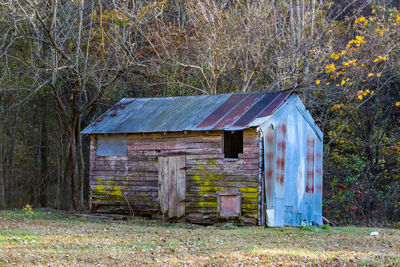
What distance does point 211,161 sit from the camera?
716 inches

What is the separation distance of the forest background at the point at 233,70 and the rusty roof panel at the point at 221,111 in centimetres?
413

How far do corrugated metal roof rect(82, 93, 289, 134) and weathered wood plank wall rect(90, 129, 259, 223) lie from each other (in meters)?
0.35

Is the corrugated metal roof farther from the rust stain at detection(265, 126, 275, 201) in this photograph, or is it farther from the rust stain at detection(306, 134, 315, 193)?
the rust stain at detection(306, 134, 315, 193)

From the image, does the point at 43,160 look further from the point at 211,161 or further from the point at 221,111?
the point at 211,161

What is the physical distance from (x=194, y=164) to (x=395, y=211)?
36.0 feet

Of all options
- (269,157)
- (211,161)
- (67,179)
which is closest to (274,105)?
(269,157)

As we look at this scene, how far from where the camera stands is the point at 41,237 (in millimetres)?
12266

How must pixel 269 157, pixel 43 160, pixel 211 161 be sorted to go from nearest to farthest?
pixel 269 157 → pixel 211 161 → pixel 43 160

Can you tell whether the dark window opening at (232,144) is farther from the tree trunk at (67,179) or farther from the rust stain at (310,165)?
the tree trunk at (67,179)

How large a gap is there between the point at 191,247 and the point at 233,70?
1523 centimetres

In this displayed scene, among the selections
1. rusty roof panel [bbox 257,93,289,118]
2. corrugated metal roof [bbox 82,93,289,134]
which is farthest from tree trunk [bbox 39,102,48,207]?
rusty roof panel [bbox 257,93,289,118]

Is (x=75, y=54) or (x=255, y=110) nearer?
(x=255, y=110)

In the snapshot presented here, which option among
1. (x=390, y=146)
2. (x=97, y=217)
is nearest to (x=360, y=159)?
(x=390, y=146)

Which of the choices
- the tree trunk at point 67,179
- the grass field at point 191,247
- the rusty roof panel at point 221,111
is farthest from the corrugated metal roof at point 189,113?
the grass field at point 191,247
